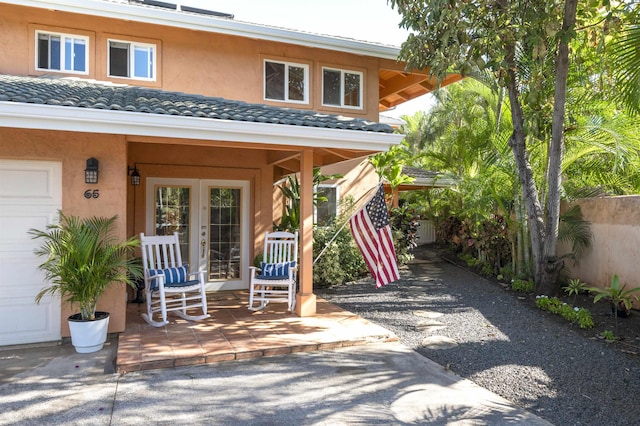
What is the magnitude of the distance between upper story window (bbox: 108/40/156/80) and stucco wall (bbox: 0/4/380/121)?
11 centimetres

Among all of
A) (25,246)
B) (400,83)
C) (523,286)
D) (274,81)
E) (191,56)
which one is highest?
(400,83)

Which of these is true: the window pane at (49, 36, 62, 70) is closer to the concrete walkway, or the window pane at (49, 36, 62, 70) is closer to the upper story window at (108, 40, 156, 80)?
the upper story window at (108, 40, 156, 80)

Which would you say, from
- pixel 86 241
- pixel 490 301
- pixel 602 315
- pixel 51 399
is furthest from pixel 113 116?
pixel 602 315

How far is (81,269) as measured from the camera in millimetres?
5801

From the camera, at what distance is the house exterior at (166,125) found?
20.1 ft

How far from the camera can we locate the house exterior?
6.13m

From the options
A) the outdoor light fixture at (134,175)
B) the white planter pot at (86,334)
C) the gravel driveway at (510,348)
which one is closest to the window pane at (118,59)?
the outdoor light fixture at (134,175)

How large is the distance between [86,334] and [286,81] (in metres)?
6.69

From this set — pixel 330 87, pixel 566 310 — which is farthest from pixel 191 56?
pixel 566 310

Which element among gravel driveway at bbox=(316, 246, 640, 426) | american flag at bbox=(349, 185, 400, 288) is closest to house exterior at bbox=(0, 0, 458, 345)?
american flag at bbox=(349, 185, 400, 288)

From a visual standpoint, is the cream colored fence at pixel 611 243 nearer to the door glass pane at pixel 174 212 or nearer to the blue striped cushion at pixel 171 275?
the blue striped cushion at pixel 171 275

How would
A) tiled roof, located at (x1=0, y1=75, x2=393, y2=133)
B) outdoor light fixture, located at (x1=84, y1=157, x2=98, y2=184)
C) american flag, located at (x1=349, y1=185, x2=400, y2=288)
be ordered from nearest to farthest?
tiled roof, located at (x1=0, y1=75, x2=393, y2=133)
outdoor light fixture, located at (x1=84, y1=157, x2=98, y2=184)
american flag, located at (x1=349, y1=185, x2=400, y2=288)

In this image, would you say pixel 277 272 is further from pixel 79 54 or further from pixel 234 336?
pixel 79 54

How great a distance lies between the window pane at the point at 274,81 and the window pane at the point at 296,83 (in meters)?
0.21
